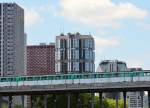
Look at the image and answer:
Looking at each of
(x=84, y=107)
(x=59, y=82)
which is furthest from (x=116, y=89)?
(x=84, y=107)

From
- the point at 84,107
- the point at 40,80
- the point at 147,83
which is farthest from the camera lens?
the point at 84,107

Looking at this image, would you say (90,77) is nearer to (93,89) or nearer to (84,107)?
(93,89)

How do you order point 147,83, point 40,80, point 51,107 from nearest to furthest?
point 147,83 → point 40,80 → point 51,107

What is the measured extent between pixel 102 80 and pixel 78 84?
470 centimetres

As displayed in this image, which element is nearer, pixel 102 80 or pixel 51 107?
pixel 102 80

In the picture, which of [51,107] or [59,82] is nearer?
[59,82]

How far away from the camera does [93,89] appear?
4151 inches

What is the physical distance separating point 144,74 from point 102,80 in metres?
8.30

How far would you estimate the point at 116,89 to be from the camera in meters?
106

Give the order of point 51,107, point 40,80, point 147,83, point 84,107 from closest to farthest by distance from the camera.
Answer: point 147,83 → point 40,80 → point 51,107 → point 84,107

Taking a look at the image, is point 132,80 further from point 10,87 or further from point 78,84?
point 10,87

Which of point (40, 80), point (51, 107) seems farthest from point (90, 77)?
point (51, 107)

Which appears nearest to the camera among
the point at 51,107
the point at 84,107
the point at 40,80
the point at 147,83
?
the point at 147,83

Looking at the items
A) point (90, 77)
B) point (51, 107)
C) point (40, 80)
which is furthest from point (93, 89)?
point (51, 107)
